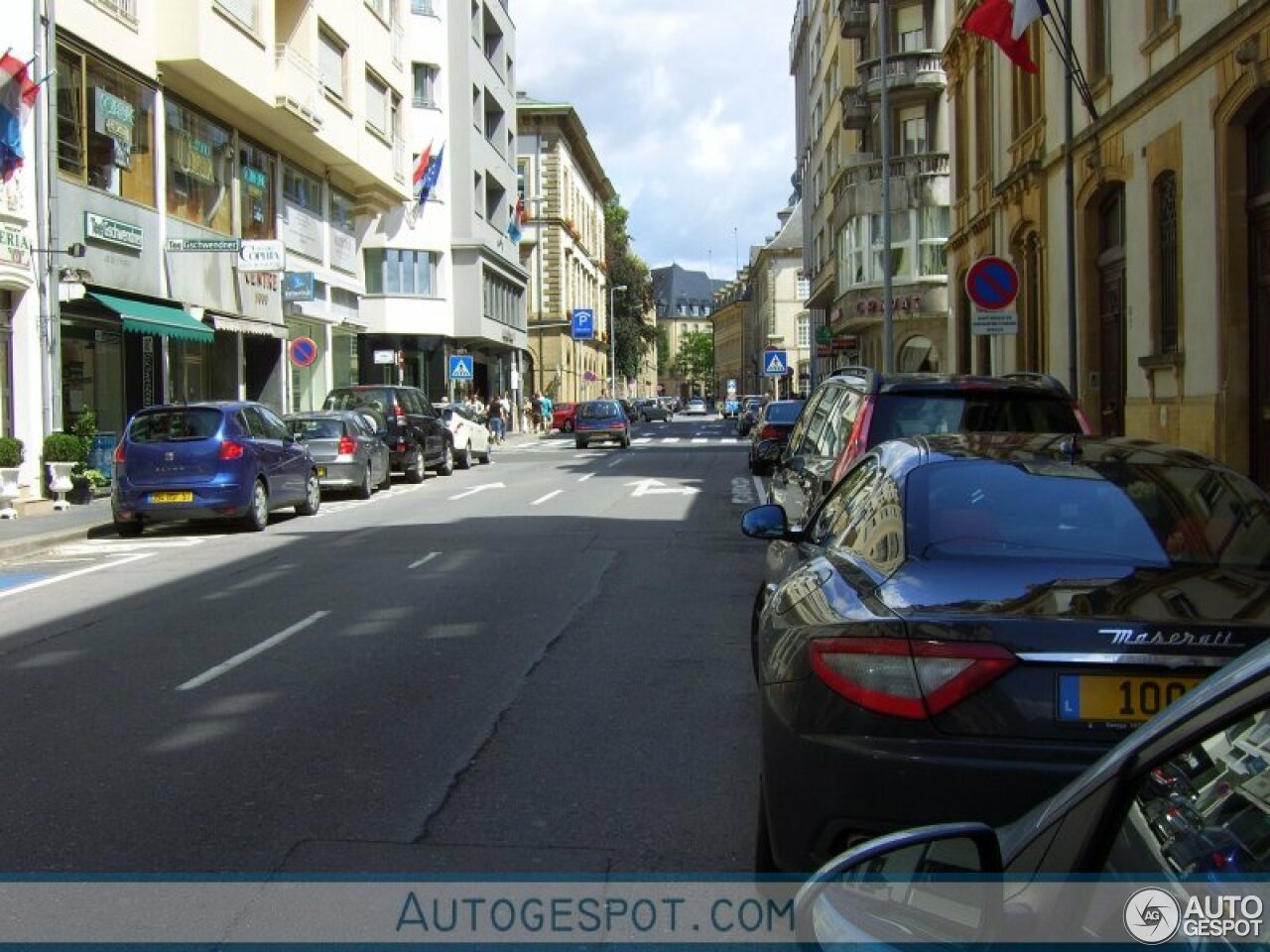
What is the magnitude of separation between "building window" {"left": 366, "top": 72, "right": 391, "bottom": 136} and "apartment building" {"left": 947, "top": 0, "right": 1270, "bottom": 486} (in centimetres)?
1849

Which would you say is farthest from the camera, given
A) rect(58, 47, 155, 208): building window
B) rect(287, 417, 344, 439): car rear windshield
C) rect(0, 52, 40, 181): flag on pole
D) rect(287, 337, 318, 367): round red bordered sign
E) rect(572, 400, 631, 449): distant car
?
rect(572, 400, 631, 449): distant car

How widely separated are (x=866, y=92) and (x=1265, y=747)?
4515 centimetres

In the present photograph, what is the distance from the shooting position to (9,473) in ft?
58.6

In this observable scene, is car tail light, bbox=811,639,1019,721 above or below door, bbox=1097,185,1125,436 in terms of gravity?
below

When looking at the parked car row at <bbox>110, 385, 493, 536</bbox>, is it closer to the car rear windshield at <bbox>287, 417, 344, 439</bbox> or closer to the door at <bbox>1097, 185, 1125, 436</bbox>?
the car rear windshield at <bbox>287, 417, 344, 439</bbox>

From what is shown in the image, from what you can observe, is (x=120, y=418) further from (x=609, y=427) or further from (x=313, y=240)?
(x=609, y=427)

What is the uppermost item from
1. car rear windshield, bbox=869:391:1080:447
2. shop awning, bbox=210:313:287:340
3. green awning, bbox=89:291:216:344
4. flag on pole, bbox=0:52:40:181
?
flag on pole, bbox=0:52:40:181

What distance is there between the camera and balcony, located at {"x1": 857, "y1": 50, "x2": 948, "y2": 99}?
140 feet

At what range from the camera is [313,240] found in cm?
3512

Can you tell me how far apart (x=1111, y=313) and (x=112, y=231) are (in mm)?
16385

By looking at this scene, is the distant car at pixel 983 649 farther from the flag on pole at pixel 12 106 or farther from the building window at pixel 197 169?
the building window at pixel 197 169

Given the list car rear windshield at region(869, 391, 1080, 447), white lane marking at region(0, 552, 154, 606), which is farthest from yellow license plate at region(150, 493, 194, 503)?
car rear windshield at region(869, 391, 1080, 447)

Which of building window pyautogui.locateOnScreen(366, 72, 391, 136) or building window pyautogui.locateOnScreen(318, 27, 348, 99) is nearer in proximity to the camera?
building window pyautogui.locateOnScreen(318, 27, 348, 99)

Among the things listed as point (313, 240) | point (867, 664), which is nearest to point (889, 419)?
point (867, 664)
